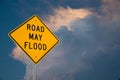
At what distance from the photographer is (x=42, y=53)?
11297mm

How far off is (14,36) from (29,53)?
0.71 metres

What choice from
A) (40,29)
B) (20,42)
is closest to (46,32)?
(40,29)

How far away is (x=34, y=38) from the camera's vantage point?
11.3 m

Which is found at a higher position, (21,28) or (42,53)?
(21,28)

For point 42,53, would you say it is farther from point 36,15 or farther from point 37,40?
point 36,15

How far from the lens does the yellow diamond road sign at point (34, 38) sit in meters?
11.1

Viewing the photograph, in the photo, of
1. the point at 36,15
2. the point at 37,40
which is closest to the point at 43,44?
the point at 37,40

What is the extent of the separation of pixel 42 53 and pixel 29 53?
→ 43 cm

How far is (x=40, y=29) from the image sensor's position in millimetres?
11547

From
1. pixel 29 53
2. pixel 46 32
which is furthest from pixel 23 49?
pixel 46 32

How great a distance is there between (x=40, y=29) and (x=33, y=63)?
1.17 m

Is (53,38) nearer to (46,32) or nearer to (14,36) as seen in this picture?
(46,32)

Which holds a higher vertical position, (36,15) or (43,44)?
(36,15)

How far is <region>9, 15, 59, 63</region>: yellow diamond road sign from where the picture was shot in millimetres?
11148
